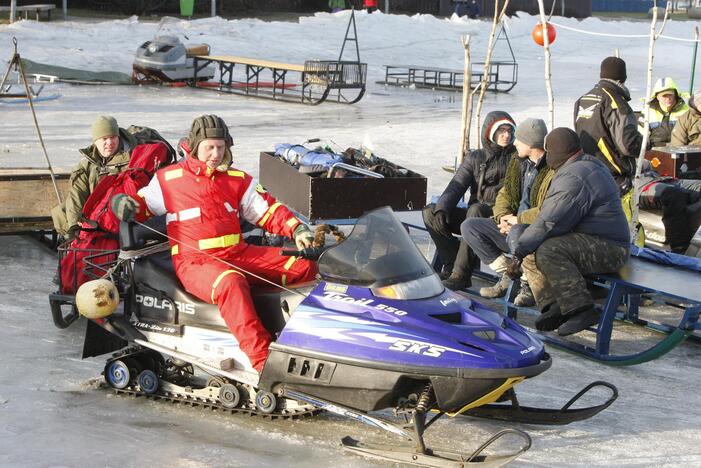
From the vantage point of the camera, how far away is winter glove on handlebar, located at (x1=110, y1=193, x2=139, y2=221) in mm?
5297

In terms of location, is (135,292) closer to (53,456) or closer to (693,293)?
(53,456)

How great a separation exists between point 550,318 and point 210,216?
7.83ft

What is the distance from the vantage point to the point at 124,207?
5.30 meters

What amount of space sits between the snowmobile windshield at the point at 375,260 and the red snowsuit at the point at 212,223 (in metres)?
0.54

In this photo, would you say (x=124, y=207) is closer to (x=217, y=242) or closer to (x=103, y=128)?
(x=217, y=242)

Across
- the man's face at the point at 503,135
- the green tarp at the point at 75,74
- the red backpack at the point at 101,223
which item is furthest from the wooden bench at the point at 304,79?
the red backpack at the point at 101,223

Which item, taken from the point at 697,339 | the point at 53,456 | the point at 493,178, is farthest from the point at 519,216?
the point at 53,456

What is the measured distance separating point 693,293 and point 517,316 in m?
1.52

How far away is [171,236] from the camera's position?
17.9 feet

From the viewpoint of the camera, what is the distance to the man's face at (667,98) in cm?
1163

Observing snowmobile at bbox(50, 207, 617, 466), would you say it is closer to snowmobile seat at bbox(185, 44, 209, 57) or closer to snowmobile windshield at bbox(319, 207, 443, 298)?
snowmobile windshield at bbox(319, 207, 443, 298)

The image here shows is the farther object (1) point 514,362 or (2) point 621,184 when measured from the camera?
(2) point 621,184

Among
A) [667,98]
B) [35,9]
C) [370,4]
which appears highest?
[370,4]

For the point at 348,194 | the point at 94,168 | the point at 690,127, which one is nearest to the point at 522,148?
the point at 348,194
